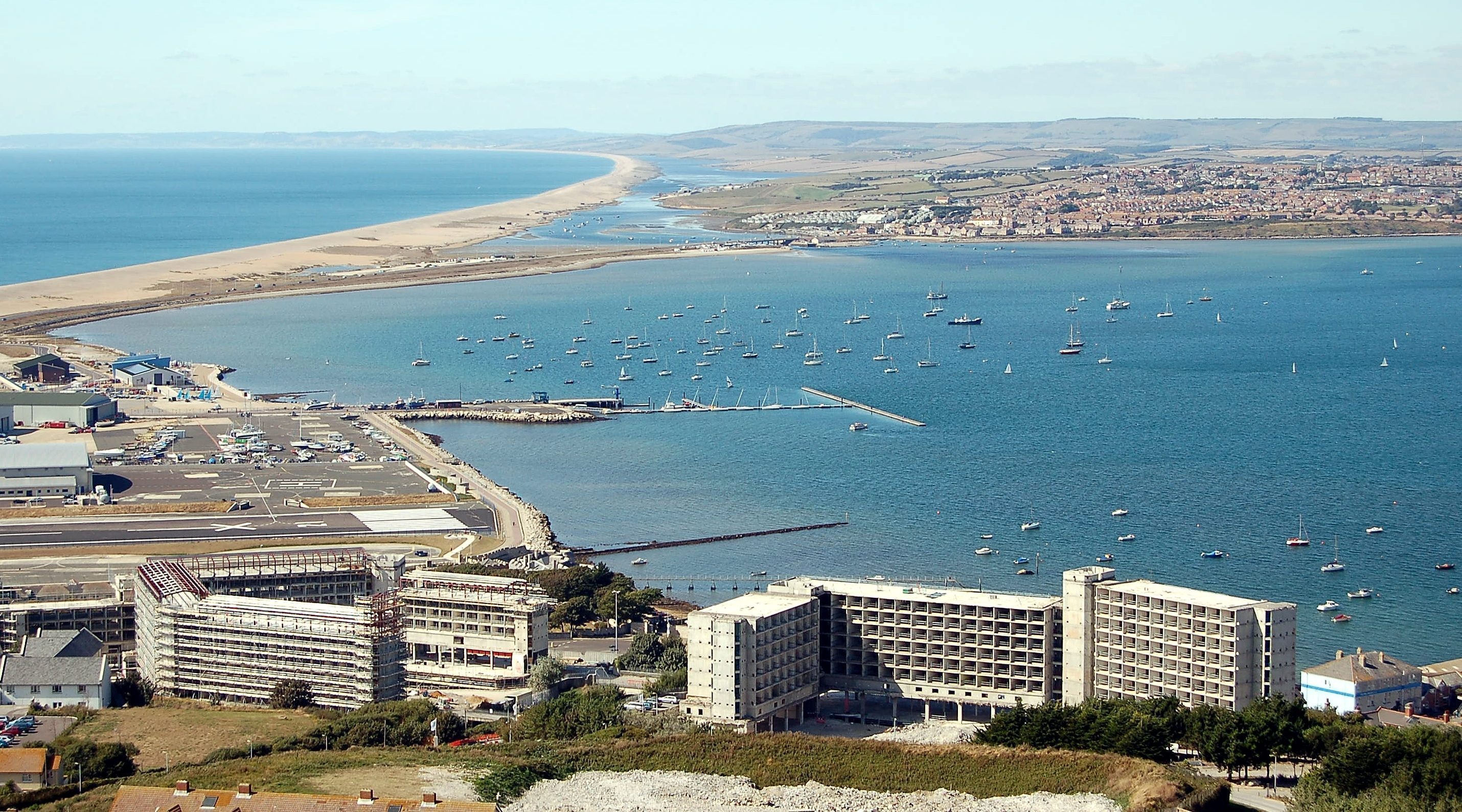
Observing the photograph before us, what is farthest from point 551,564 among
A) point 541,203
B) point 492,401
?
point 541,203

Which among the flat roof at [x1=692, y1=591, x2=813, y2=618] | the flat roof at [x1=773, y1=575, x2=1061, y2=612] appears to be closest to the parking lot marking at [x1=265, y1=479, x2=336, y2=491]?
the flat roof at [x1=773, y1=575, x2=1061, y2=612]

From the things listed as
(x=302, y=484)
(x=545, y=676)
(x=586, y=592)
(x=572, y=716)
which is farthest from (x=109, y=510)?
(x=572, y=716)

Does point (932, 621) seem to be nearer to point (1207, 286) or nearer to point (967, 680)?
point (967, 680)

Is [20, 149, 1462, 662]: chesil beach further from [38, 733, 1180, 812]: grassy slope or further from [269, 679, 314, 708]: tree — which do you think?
[38, 733, 1180, 812]: grassy slope

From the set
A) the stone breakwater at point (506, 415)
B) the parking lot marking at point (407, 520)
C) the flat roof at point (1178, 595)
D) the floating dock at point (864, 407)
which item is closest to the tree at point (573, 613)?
the parking lot marking at point (407, 520)

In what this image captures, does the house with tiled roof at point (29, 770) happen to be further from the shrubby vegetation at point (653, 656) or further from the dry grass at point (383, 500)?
the dry grass at point (383, 500)

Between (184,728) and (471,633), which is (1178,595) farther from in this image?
(184,728)
